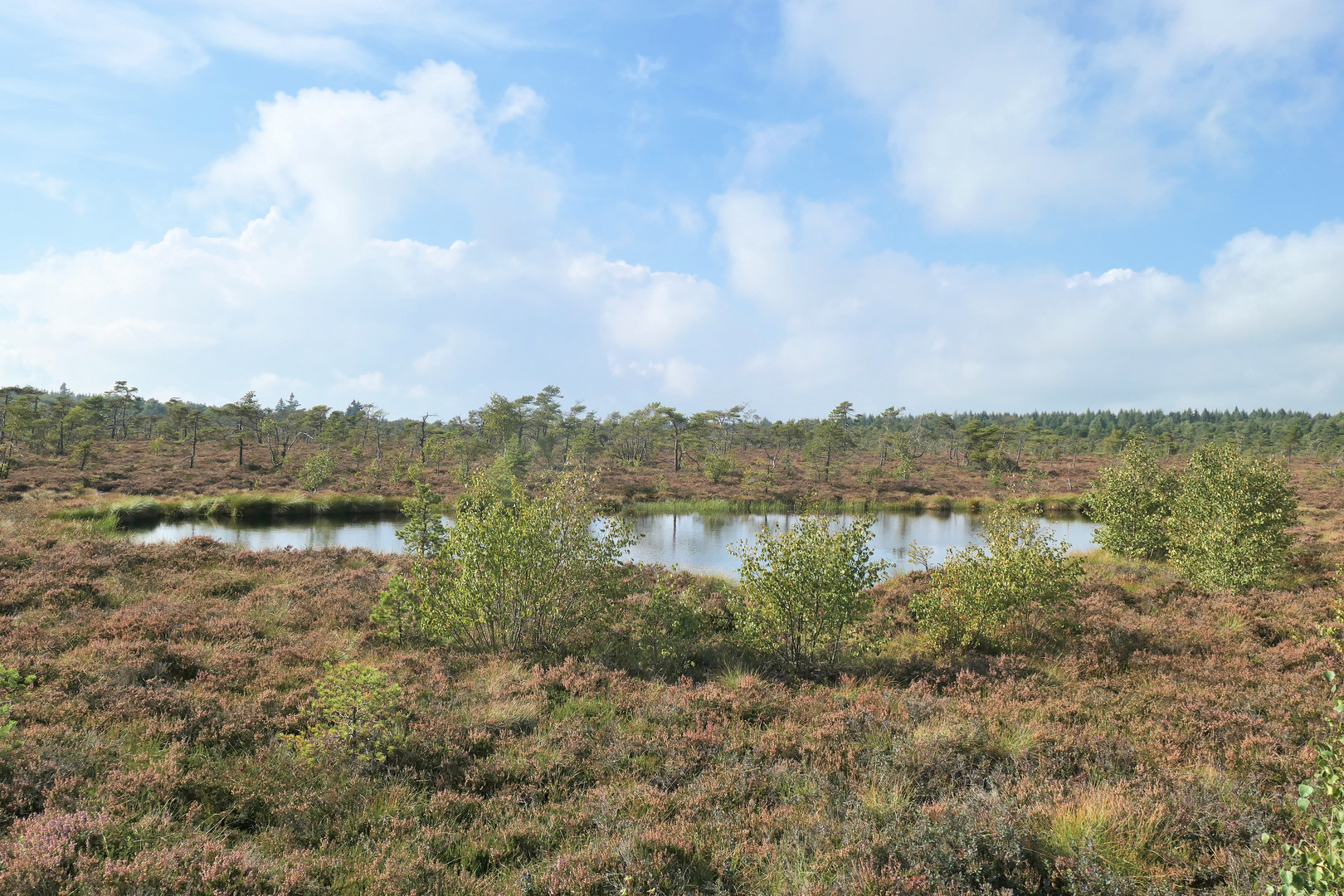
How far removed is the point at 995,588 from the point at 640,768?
781 centimetres

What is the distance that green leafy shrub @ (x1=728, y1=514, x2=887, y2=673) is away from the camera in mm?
9648

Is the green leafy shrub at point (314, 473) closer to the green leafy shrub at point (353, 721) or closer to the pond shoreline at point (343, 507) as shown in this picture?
the pond shoreline at point (343, 507)

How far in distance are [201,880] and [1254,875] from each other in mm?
7870

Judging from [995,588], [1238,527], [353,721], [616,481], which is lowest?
[353,721]

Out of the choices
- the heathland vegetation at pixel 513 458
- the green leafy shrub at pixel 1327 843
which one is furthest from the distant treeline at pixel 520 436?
the green leafy shrub at pixel 1327 843

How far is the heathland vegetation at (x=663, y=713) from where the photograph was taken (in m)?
4.54

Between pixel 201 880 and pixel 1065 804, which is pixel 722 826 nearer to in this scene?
pixel 1065 804

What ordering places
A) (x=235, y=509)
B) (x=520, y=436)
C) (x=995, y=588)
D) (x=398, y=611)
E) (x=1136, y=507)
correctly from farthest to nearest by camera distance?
(x=520, y=436) → (x=235, y=509) → (x=1136, y=507) → (x=995, y=588) → (x=398, y=611)

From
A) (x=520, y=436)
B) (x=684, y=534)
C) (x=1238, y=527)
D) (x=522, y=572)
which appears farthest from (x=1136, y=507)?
(x=520, y=436)

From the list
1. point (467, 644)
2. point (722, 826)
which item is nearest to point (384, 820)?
point (722, 826)

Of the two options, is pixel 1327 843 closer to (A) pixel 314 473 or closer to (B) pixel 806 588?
(B) pixel 806 588

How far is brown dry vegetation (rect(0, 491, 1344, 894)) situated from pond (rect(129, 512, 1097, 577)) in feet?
35.8

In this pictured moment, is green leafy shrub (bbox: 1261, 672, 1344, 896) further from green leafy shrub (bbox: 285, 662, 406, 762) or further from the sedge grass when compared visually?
the sedge grass

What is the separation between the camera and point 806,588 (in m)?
9.69
